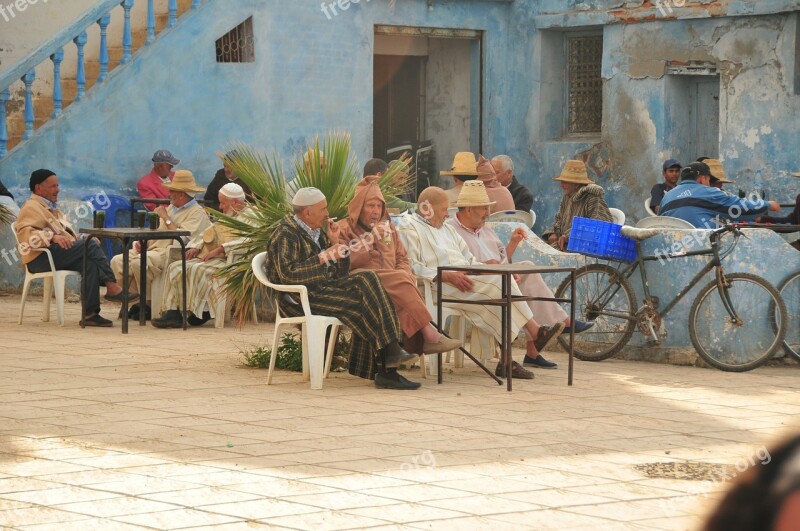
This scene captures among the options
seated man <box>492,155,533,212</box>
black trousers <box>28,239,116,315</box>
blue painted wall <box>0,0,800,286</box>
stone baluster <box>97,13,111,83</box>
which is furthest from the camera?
blue painted wall <box>0,0,800,286</box>

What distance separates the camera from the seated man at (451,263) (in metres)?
8.23

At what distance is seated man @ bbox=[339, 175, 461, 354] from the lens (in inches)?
301

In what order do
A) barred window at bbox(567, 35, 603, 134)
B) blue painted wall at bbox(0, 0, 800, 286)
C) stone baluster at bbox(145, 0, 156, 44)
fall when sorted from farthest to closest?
barred window at bbox(567, 35, 603, 134) < stone baluster at bbox(145, 0, 156, 44) < blue painted wall at bbox(0, 0, 800, 286)

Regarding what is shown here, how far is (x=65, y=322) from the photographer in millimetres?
11148

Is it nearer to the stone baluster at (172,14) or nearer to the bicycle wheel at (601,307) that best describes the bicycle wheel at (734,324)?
the bicycle wheel at (601,307)

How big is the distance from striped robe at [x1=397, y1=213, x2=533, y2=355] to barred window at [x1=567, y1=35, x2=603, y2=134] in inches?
355

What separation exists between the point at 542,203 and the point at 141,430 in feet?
38.5

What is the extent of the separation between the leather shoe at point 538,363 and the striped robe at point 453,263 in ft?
1.74

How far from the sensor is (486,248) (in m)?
8.74

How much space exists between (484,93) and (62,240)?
7.85 m

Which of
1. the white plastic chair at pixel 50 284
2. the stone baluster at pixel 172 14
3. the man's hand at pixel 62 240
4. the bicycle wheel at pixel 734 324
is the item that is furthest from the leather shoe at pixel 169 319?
the stone baluster at pixel 172 14

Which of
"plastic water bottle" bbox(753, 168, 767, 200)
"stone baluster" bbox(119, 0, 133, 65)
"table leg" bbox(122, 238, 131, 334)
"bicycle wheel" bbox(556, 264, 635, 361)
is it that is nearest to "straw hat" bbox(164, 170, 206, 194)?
"table leg" bbox(122, 238, 131, 334)

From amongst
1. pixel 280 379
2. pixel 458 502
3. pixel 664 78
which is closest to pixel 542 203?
pixel 664 78

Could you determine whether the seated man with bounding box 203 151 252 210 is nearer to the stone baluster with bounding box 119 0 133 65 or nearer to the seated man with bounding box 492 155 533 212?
the stone baluster with bounding box 119 0 133 65
